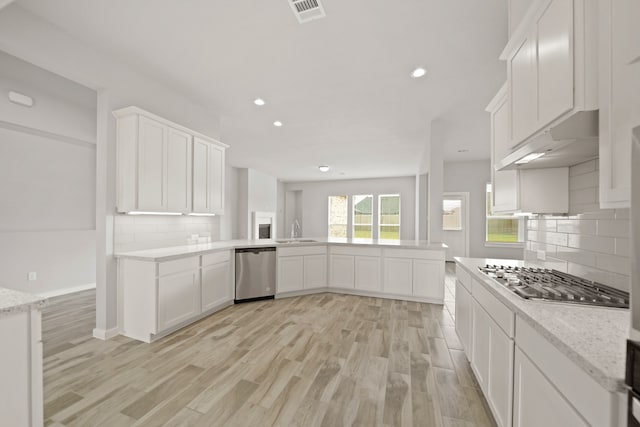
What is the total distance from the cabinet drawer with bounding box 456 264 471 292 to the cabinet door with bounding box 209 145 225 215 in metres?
3.34

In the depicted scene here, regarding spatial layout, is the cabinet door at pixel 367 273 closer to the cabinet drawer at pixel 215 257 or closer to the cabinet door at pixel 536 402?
the cabinet drawer at pixel 215 257

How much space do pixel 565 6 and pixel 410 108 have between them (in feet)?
8.47

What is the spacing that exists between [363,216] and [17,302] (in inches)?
344

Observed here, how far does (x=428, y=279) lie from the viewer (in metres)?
3.91

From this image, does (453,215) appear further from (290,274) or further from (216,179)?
(216,179)

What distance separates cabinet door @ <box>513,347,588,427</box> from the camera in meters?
0.88

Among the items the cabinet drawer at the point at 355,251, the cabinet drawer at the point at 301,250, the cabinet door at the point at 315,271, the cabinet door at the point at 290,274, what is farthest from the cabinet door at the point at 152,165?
the cabinet drawer at the point at 355,251

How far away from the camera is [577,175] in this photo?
184 cm

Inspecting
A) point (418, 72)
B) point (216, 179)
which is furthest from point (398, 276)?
point (216, 179)

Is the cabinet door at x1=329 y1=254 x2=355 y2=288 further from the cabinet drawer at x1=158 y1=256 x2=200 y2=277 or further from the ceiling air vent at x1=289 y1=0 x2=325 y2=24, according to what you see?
the ceiling air vent at x1=289 y1=0 x2=325 y2=24

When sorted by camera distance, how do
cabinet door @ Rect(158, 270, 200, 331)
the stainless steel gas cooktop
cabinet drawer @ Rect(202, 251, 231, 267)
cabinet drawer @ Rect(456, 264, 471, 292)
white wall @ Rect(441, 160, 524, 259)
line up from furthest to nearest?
white wall @ Rect(441, 160, 524, 259) → cabinet drawer @ Rect(202, 251, 231, 267) → cabinet door @ Rect(158, 270, 200, 331) → cabinet drawer @ Rect(456, 264, 471, 292) → the stainless steel gas cooktop

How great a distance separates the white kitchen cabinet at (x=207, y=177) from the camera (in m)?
3.54

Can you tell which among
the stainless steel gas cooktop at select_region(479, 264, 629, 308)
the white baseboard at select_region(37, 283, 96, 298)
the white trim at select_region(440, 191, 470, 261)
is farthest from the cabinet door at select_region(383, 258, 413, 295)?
the white baseboard at select_region(37, 283, 96, 298)

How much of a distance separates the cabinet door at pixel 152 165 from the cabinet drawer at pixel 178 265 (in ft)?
2.22
